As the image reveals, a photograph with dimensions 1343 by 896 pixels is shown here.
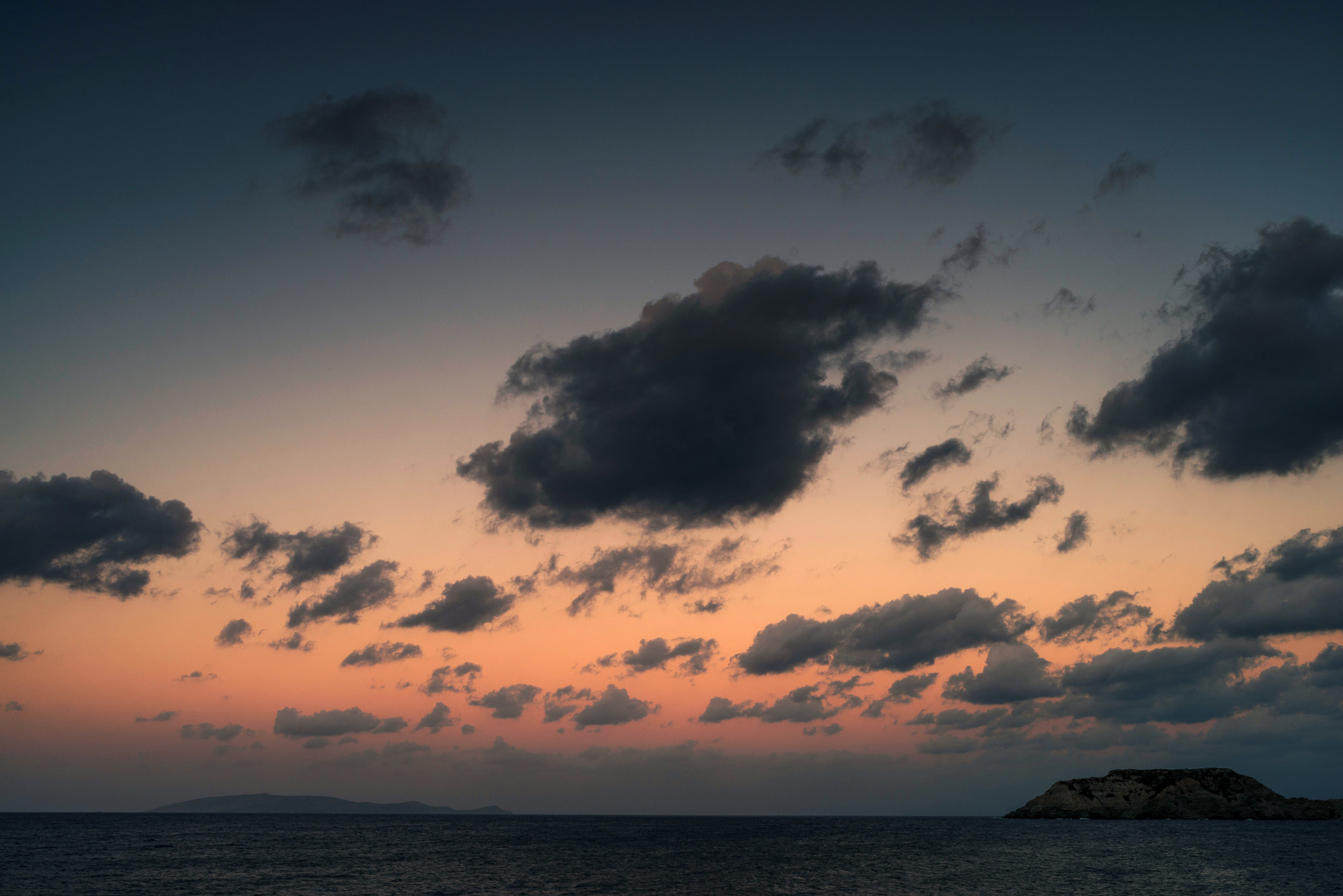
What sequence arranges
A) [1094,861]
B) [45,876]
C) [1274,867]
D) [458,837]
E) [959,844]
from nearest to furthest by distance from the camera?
[45,876], [1274,867], [1094,861], [959,844], [458,837]

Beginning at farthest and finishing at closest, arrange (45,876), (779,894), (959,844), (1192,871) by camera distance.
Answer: (959,844), (1192,871), (45,876), (779,894)

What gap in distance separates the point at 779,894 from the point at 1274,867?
3460 inches

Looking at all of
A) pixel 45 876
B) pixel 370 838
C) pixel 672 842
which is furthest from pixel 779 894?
pixel 370 838

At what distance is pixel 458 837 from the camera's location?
648 feet

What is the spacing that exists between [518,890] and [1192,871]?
93304 mm

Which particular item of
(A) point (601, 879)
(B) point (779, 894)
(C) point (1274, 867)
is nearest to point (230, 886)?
(A) point (601, 879)

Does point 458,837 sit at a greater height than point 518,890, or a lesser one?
lesser

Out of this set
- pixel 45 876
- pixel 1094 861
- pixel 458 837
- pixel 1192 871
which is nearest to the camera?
pixel 45 876

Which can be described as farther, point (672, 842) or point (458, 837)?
point (458, 837)

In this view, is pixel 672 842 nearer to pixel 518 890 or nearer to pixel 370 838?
pixel 370 838

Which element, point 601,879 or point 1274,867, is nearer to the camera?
point 601,879

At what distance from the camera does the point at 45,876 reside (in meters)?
95.8

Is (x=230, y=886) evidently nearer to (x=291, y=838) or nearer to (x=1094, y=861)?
(x=291, y=838)

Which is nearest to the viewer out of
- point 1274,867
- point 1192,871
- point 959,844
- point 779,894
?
point 779,894
